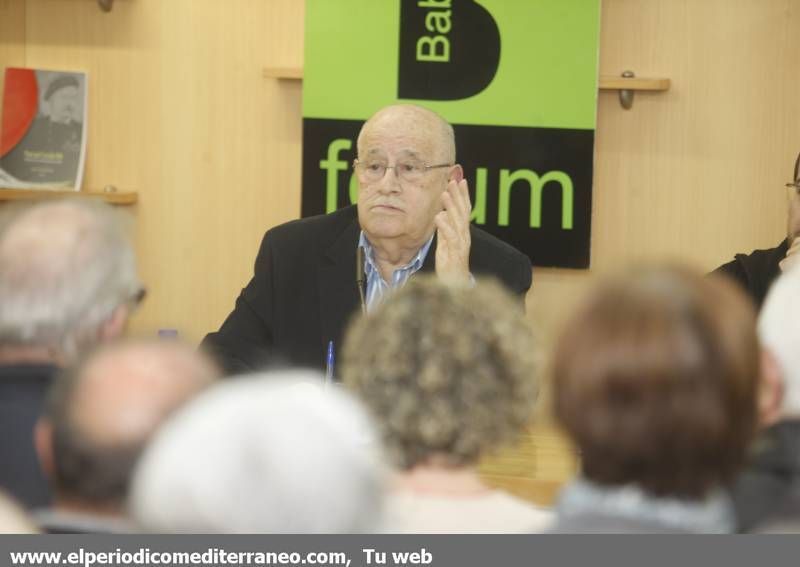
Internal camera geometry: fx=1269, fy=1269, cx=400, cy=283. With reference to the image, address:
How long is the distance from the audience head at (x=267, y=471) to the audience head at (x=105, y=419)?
7.2 inches

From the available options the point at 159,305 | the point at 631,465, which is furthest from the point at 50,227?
the point at 159,305

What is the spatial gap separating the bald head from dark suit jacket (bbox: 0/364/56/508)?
1.84m

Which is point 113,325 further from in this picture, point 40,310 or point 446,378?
point 446,378

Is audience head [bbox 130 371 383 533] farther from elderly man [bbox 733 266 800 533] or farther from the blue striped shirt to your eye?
the blue striped shirt

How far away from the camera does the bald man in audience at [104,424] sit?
4.40 ft

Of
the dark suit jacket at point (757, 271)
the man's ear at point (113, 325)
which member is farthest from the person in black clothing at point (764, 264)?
the man's ear at point (113, 325)

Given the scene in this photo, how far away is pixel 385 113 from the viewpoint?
354cm

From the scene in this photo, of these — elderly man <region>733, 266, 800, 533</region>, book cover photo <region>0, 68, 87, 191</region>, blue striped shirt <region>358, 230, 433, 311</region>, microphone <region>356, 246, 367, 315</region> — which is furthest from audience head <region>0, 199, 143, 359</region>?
book cover photo <region>0, 68, 87, 191</region>

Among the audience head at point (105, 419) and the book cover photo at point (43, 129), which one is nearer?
the audience head at point (105, 419)

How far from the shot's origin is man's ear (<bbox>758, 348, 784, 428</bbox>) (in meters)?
1.59

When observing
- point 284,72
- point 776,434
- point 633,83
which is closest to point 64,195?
point 284,72

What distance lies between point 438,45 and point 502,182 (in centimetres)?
50

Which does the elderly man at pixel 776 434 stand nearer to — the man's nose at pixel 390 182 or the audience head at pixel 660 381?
the audience head at pixel 660 381

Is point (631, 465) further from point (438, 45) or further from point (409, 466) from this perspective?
point (438, 45)
